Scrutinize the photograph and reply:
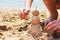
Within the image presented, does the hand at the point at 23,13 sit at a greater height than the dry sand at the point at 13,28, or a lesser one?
greater

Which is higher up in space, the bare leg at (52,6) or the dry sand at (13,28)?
the bare leg at (52,6)

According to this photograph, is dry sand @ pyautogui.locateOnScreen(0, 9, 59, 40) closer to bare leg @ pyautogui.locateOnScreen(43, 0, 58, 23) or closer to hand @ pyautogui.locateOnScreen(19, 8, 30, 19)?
bare leg @ pyautogui.locateOnScreen(43, 0, 58, 23)

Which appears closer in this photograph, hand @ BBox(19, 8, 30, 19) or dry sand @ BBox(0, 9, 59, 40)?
hand @ BBox(19, 8, 30, 19)

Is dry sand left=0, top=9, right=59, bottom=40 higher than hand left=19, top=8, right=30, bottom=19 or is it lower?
lower

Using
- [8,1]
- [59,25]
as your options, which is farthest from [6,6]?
[59,25]

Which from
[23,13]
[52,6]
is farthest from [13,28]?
[23,13]

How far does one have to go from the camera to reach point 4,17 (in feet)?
9.52

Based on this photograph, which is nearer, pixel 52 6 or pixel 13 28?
pixel 52 6

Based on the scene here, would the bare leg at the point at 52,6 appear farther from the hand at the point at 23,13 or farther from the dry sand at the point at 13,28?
the hand at the point at 23,13

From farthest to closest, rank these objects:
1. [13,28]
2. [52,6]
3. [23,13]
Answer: [13,28], [52,6], [23,13]

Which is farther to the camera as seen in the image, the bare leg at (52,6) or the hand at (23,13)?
the bare leg at (52,6)

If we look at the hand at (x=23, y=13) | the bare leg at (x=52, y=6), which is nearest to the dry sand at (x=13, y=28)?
the bare leg at (x=52, y=6)

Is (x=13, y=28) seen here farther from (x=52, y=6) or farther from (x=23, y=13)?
(x=23, y=13)

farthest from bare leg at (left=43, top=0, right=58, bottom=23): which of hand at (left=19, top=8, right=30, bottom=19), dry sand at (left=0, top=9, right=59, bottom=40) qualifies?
hand at (left=19, top=8, right=30, bottom=19)
